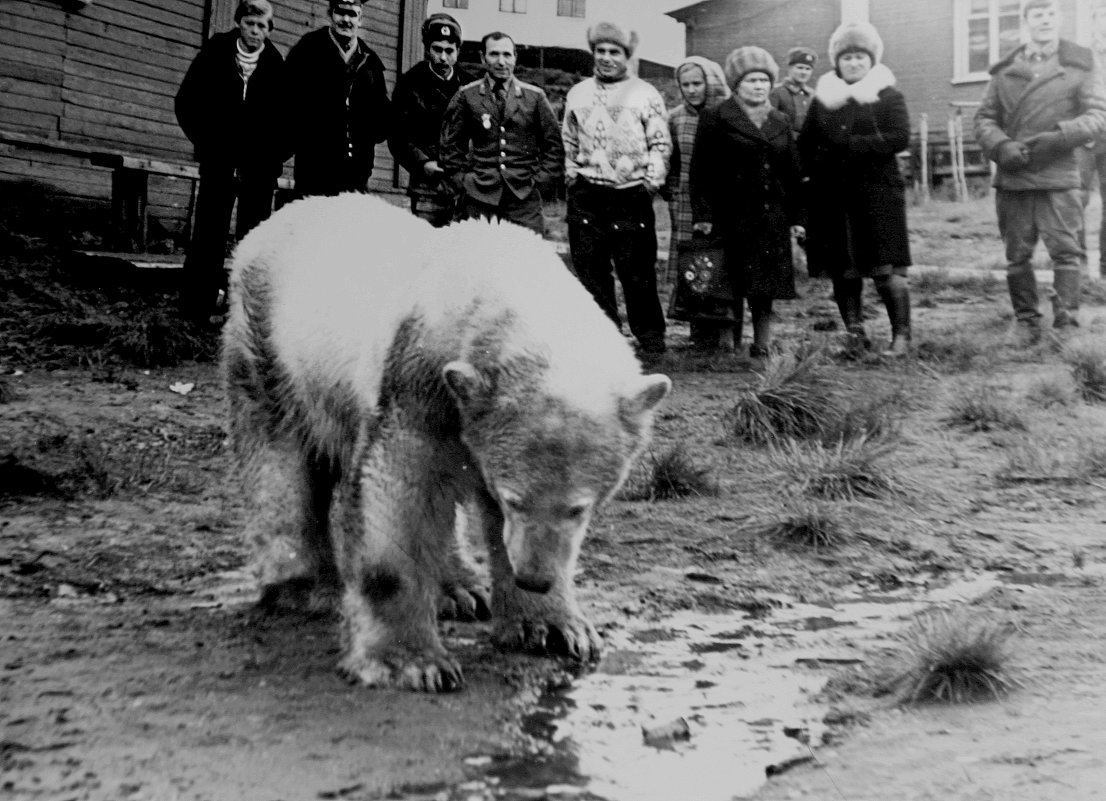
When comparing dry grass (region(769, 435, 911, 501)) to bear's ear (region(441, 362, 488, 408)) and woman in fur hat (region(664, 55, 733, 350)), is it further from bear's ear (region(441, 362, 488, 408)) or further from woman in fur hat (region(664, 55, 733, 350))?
bear's ear (region(441, 362, 488, 408))

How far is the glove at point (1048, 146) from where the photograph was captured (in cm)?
668

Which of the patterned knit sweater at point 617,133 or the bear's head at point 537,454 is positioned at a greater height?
the patterned knit sweater at point 617,133

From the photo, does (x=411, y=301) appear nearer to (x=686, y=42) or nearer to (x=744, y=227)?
(x=744, y=227)

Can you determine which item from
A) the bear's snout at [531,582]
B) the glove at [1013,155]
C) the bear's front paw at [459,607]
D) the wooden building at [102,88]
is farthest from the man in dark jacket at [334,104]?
the bear's snout at [531,582]

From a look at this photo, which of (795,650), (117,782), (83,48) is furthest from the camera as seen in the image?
(83,48)

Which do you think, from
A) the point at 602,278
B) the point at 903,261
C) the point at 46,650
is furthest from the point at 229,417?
the point at 903,261

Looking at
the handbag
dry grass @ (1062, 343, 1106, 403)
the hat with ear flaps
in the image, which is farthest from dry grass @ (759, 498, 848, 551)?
the hat with ear flaps

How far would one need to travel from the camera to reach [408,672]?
2.58 m

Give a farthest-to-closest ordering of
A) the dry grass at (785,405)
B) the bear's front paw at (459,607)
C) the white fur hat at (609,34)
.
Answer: the white fur hat at (609,34) < the dry grass at (785,405) < the bear's front paw at (459,607)

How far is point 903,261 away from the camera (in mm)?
6566

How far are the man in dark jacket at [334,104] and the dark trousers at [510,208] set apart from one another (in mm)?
678

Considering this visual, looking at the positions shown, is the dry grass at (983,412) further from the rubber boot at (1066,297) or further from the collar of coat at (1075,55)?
the collar of coat at (1075,55)

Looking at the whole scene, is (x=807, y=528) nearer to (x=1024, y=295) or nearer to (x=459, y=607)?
(x=459, y=607)

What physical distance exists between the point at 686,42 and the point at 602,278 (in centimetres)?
177
